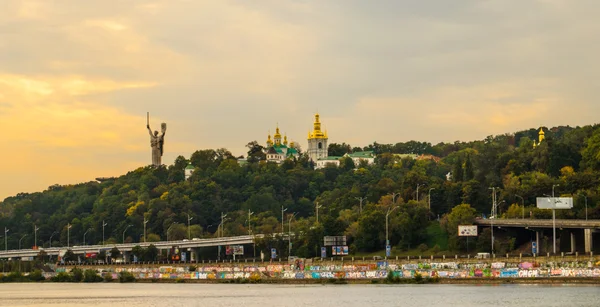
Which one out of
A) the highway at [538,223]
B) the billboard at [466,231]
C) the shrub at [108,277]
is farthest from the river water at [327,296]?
the shrub at [108,277]

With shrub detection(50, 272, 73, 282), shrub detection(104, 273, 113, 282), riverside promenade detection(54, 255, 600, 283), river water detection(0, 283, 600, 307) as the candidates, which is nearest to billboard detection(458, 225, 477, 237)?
riverside promenade detection(54, 255, 600, 283)

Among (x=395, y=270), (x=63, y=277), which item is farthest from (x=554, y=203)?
(x=63, y=277)

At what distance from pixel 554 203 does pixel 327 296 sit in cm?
3719

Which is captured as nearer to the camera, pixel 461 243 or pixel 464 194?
pixel 461 243

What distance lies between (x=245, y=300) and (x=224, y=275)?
4632 cm

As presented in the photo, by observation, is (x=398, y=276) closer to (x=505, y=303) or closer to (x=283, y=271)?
(x=283, y=271)

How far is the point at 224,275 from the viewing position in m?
174

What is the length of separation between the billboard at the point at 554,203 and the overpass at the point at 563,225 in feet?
6.88

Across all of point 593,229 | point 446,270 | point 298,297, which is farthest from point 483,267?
point 298,297

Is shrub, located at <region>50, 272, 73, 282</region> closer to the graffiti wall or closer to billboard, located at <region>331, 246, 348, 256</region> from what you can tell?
the graffiti wall

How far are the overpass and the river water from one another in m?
22.0

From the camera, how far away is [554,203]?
15000 centimetres

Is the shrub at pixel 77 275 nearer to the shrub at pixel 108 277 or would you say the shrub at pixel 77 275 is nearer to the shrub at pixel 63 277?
the shrub at pixel 63 277

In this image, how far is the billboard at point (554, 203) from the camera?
15150cm
